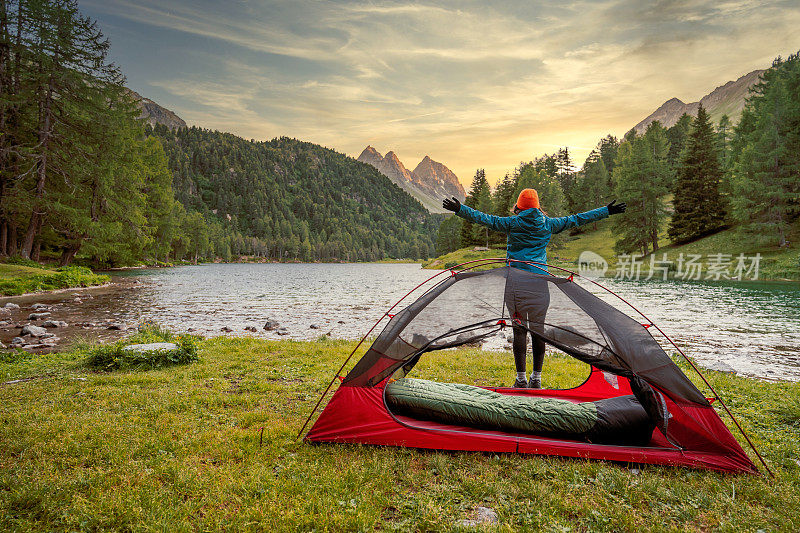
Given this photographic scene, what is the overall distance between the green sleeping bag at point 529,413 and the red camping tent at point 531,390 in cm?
12

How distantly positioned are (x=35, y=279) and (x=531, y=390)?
33.0m

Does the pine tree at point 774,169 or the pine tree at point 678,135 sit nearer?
the pine tree at point 774,169

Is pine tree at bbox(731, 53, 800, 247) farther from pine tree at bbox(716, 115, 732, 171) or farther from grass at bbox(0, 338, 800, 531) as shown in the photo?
grass at bbox(0, 338, 800, 531)

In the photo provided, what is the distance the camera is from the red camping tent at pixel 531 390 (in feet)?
15.7

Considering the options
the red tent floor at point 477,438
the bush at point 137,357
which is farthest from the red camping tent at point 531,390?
the bush at point 137,357

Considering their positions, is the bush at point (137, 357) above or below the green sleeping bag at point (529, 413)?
below

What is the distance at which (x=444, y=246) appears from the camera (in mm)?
103000

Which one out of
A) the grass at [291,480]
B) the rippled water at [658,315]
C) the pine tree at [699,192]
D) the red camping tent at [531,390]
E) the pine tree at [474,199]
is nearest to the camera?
the grass at [291,480]

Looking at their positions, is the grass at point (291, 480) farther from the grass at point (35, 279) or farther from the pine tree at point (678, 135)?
the pine tree at point (678, 135)

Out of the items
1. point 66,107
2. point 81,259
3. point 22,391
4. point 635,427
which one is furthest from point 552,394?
point 81,259

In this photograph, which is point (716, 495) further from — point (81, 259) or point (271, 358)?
point (81, 259)

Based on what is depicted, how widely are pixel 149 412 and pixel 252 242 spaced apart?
172202mm

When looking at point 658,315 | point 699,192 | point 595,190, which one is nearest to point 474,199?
point 595,190

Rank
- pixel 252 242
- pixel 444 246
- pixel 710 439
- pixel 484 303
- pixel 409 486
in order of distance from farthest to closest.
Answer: pixel 252 242 → pixel 444 246 → pixel 484 303 → pixel 710 439 → pixel 409 486
